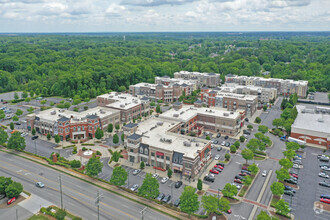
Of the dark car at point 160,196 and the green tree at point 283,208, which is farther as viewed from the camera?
the dark car at point 160,196

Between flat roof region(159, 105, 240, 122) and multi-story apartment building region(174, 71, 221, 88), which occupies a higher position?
multi-story apartment building region(174, 71, 221, 88)

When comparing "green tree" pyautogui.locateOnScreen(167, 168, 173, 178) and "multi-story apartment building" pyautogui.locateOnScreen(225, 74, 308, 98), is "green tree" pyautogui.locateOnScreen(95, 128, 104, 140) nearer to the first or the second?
"green tree" pyautogui.locateOnScreen(167, 168, 173, 178)

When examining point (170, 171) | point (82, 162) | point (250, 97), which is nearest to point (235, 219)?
point (170, 171)

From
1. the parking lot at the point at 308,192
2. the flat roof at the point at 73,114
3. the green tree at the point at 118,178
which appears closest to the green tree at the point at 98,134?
the flat roof at the point at 73,114

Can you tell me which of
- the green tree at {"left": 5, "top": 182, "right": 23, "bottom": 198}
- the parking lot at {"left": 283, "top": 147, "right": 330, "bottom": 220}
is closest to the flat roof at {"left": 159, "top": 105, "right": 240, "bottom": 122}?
the parking lot at {"left": 283, "top": 147, "right": 330, "bottom": 220}

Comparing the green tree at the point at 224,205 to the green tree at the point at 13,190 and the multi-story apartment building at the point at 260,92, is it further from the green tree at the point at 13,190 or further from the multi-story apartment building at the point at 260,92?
the multi-story apartment building at the point at 260,92

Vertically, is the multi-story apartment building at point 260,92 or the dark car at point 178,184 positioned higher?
the multi-story apartment building at point 260,92

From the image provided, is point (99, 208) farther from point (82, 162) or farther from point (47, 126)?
point (47, 126)

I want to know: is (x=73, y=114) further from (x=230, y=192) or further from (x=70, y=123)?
(x=230, y=192)
